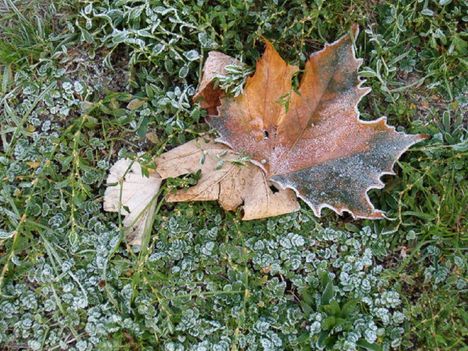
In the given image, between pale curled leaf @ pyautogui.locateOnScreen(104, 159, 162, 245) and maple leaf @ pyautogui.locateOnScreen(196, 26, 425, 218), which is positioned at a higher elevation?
maple leaf @ pyautogui.locateOnScreen(196, 26, 425, 218)

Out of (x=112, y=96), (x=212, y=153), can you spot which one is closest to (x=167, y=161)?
(x=212, y=153)

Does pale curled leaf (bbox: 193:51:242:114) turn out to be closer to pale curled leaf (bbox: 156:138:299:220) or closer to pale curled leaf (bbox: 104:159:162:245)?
pale curled leaf (bbox: 156:138:299:220)

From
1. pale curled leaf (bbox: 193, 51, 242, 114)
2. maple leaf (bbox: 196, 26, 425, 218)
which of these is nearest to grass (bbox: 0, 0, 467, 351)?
pale curled leaf (bbox: 193, 51, 242, 114)

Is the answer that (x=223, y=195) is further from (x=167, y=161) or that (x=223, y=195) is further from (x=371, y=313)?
(x=371, y=313)

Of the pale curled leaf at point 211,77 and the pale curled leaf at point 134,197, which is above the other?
the pale curled leaf at point 211,77

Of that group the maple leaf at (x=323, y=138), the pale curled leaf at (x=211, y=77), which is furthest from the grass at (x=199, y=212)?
the maple leaf at (x=323, y=138)

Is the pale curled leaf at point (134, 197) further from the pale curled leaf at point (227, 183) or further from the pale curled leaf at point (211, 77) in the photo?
the pale curled leaf at point (211, 77)
